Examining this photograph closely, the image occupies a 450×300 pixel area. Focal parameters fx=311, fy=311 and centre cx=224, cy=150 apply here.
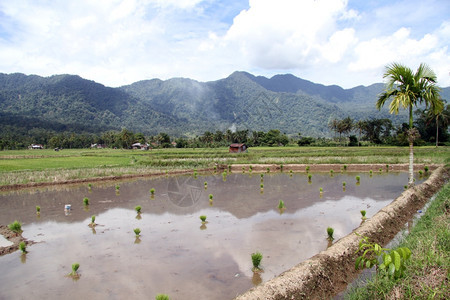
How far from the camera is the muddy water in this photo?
263 inches

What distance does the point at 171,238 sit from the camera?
9.70 m

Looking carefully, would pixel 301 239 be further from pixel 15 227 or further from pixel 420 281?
pixel 15 227

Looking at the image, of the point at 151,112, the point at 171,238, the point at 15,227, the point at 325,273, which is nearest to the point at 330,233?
the point at 325,273

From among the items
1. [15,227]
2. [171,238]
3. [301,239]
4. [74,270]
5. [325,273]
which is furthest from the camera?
[15,227]

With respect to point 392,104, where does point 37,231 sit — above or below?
below

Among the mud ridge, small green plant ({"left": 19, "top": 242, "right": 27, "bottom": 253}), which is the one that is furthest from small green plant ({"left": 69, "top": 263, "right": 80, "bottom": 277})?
the mud ridge

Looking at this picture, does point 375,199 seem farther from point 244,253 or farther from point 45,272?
point 45,272

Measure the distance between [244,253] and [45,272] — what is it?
16.0 feet

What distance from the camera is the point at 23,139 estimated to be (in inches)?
3467

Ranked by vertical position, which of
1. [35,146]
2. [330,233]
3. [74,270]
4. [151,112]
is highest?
[151,112]

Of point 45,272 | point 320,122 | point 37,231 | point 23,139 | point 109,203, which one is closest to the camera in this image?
point 45,272

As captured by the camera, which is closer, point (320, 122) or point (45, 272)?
point (45, 272)

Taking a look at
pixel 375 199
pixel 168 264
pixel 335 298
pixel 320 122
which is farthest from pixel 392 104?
pixel 320 122

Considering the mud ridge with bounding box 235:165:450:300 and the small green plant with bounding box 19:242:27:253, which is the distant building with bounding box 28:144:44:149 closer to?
the small green plant with bounding box 19:242:27:253
